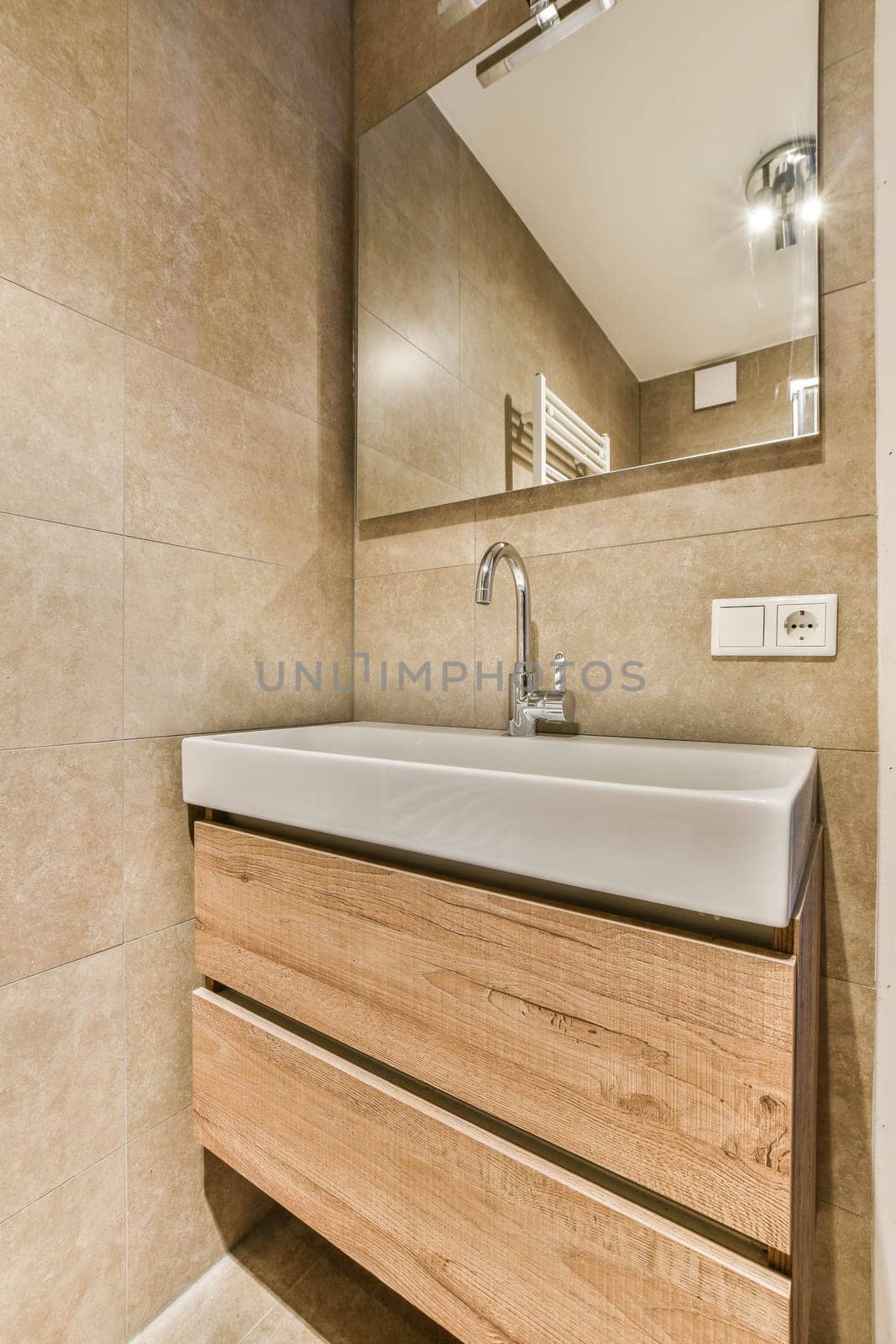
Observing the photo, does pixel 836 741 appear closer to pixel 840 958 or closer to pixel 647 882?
pixel 840 958

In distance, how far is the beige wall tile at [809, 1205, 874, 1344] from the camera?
84cm

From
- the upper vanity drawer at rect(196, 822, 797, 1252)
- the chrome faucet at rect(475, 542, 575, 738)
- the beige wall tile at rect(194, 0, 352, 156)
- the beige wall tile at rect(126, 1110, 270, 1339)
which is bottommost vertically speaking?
the beige wall tile at rect(126, 1110, 270, 1339)

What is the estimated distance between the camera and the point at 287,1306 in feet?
3.24

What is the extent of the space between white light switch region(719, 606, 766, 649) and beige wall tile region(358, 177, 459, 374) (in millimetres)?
711

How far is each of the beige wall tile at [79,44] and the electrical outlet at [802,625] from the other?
1177 mm

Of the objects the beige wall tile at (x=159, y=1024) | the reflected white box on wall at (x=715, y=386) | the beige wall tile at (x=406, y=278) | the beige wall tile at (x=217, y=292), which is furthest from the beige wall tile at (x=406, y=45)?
the beige wall tile at (x=159, y=1024)

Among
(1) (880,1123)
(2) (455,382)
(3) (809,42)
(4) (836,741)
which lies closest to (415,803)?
(4) (836,741)

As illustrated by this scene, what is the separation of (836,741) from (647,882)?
18.8 inches

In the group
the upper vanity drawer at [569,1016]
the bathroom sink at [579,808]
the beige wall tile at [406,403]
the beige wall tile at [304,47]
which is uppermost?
the beige wall tile at [304,47]

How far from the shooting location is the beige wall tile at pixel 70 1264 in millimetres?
809

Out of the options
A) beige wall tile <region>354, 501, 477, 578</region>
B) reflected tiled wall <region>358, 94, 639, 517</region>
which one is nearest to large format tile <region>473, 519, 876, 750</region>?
beige wall tile <region>354, 501, 477, 578</region>

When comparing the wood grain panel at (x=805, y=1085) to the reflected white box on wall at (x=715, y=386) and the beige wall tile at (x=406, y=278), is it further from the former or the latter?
the beige wall tile at (x=406, y=278)

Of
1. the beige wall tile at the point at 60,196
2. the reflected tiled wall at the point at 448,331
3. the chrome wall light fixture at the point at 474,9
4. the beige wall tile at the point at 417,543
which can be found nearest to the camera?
the beige wall tile at the point at 60,196

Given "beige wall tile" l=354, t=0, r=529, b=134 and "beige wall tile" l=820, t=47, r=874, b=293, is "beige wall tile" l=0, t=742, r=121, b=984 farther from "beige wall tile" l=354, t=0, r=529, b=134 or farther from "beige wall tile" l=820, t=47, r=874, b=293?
"beige wall tile" l=354, t=0, r=529, b=134
